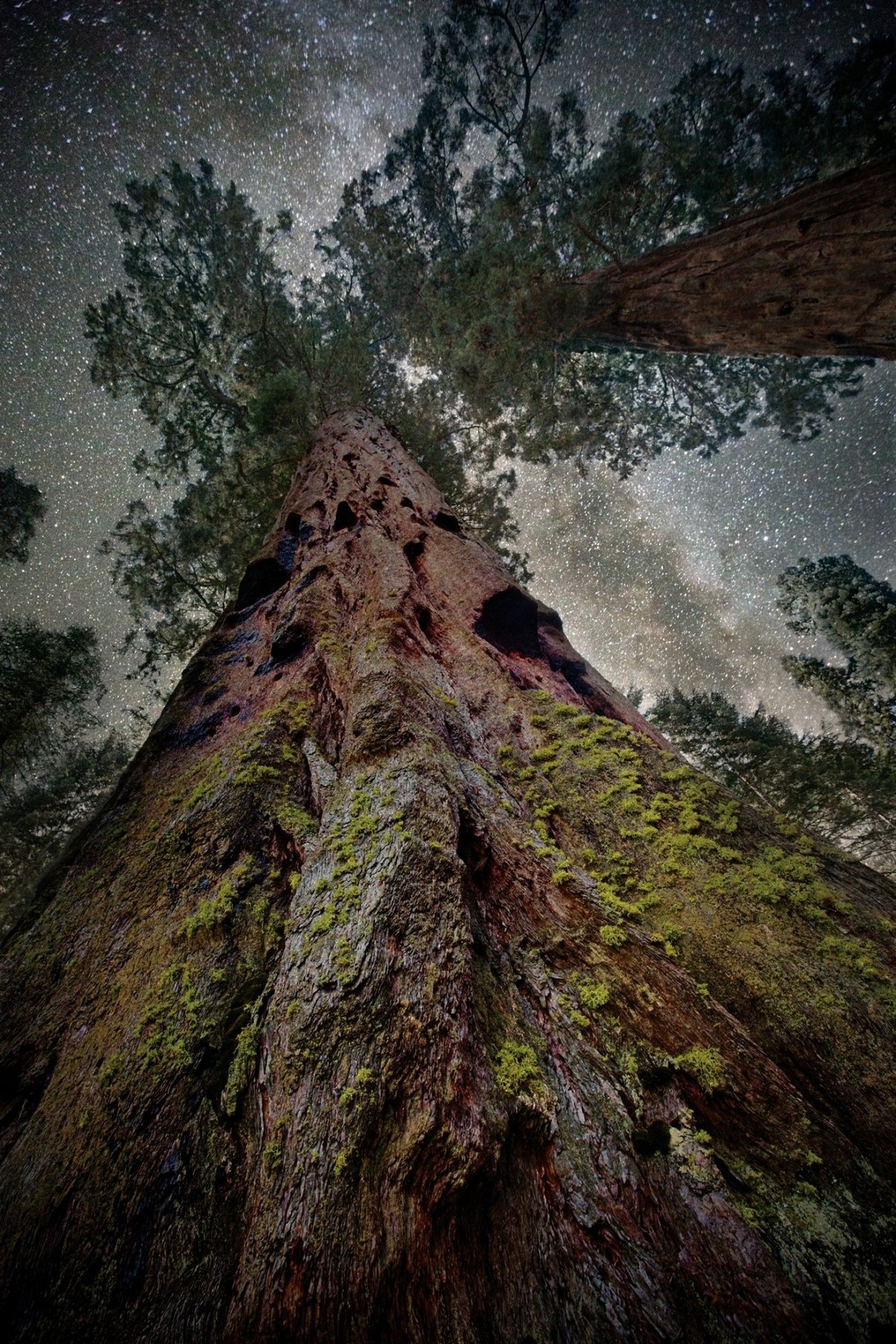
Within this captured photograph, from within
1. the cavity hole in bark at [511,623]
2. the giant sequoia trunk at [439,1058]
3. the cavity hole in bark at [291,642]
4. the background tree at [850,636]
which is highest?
the background tree at [850,636]

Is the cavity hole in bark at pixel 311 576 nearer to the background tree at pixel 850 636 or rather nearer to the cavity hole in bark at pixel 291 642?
the cavity hole in bark at pixel 291 642

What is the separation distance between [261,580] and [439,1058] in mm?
5224

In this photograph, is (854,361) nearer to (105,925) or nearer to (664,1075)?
(664,1075)

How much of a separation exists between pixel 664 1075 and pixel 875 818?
18195 mm

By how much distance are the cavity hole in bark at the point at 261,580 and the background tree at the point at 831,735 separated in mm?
12202

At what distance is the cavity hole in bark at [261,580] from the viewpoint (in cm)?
566

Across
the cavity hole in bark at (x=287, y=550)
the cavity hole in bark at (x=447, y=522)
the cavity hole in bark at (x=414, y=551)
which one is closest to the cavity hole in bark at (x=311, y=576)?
the cavity hole in bark at (x=414, y=551)

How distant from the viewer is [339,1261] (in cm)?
126

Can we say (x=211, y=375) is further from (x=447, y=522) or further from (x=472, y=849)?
(x=472, y=849)

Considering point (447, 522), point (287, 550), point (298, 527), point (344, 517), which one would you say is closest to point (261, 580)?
point (287, 550)

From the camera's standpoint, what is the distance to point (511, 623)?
485 cm

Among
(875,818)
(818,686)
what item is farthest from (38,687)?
A: (875,818)

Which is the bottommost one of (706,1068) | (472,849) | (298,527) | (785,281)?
(706,1068)

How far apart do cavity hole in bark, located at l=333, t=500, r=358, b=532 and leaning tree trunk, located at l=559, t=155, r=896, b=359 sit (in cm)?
522
